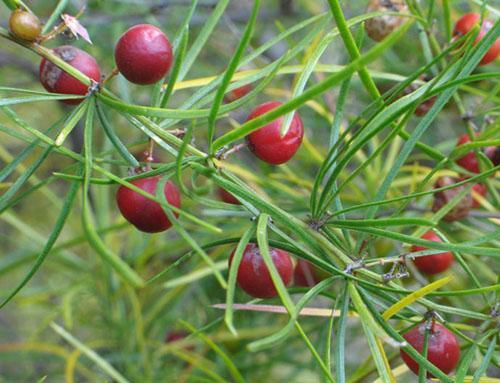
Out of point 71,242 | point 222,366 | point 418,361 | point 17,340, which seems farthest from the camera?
point 17,340

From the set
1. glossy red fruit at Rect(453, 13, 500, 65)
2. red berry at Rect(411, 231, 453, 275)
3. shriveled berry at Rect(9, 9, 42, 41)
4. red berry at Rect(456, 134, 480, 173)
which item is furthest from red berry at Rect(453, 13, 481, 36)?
shriveled berry at Rect(9, 9, 42, 41)

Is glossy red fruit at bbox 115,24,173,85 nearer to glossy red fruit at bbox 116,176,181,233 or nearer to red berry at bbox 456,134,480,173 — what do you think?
glossy red fruit at bbox 116,176,181,233

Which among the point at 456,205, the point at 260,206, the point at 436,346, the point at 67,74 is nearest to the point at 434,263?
the point at 456,205

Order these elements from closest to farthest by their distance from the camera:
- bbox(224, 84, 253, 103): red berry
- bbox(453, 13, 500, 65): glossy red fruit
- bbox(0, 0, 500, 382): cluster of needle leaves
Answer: bbox(0, 0, 500, 382): cluster of needle leaves
bbox(453, 13, 500, 65): glossy red fruit
bbox(224, 84, 253, 103): red berry

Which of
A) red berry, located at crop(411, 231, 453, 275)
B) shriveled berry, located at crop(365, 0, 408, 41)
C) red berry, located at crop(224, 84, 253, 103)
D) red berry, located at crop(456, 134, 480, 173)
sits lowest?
red berry, located at crop(411, 231, 453, 275)

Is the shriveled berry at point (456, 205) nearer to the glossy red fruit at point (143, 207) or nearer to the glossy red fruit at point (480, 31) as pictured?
the glossy red fruit at point (480, 31)

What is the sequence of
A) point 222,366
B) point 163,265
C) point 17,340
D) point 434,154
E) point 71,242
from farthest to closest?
point 17,340 → point 163,265 → point 222,366 → point 71,242 → point 434,154

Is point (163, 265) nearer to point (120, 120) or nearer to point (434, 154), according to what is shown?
point (120, 120)

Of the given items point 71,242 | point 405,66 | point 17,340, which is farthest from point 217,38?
point 17,340
